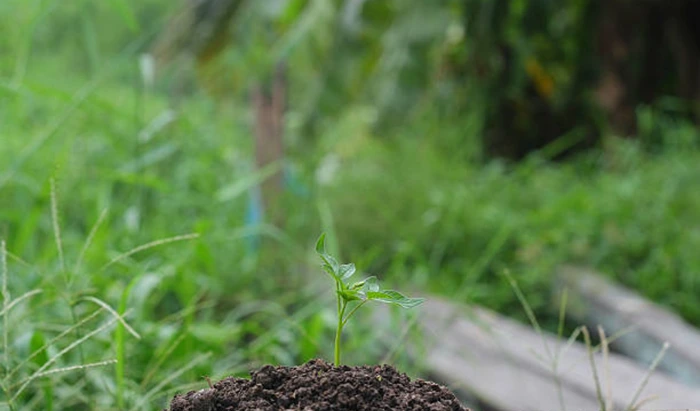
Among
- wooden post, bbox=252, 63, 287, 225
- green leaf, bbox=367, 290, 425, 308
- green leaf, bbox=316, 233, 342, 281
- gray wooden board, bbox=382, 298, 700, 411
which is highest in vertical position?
green leaf, bbox=316, 233, 342, 281

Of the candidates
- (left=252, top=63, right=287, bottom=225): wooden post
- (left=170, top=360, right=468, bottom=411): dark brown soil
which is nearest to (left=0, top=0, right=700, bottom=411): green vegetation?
(left=252, top=63, right=287, bottom=225): wooden post

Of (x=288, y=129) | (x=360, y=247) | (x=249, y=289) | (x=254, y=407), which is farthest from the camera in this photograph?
(x=288, y=129)

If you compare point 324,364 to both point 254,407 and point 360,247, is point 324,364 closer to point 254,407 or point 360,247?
point 254,407

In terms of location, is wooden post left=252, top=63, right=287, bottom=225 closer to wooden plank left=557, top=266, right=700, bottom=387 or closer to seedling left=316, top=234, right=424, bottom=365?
wooden plank left=557, top=266, right=700, bottom=387

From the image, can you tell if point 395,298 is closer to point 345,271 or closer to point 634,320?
point 345,271

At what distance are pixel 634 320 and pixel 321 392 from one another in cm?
228

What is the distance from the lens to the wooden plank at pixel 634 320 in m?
2.69

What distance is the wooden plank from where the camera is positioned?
2691mm

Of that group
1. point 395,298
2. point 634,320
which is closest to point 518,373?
point 634,320

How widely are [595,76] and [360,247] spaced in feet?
8.01

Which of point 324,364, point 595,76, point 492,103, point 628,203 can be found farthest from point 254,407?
point 595,76

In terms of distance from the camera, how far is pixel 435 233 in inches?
146

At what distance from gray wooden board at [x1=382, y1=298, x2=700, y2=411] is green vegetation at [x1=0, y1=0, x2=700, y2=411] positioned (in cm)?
13

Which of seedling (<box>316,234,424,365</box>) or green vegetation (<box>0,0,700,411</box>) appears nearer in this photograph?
seedling (<box>316,234,424,365</box>)
